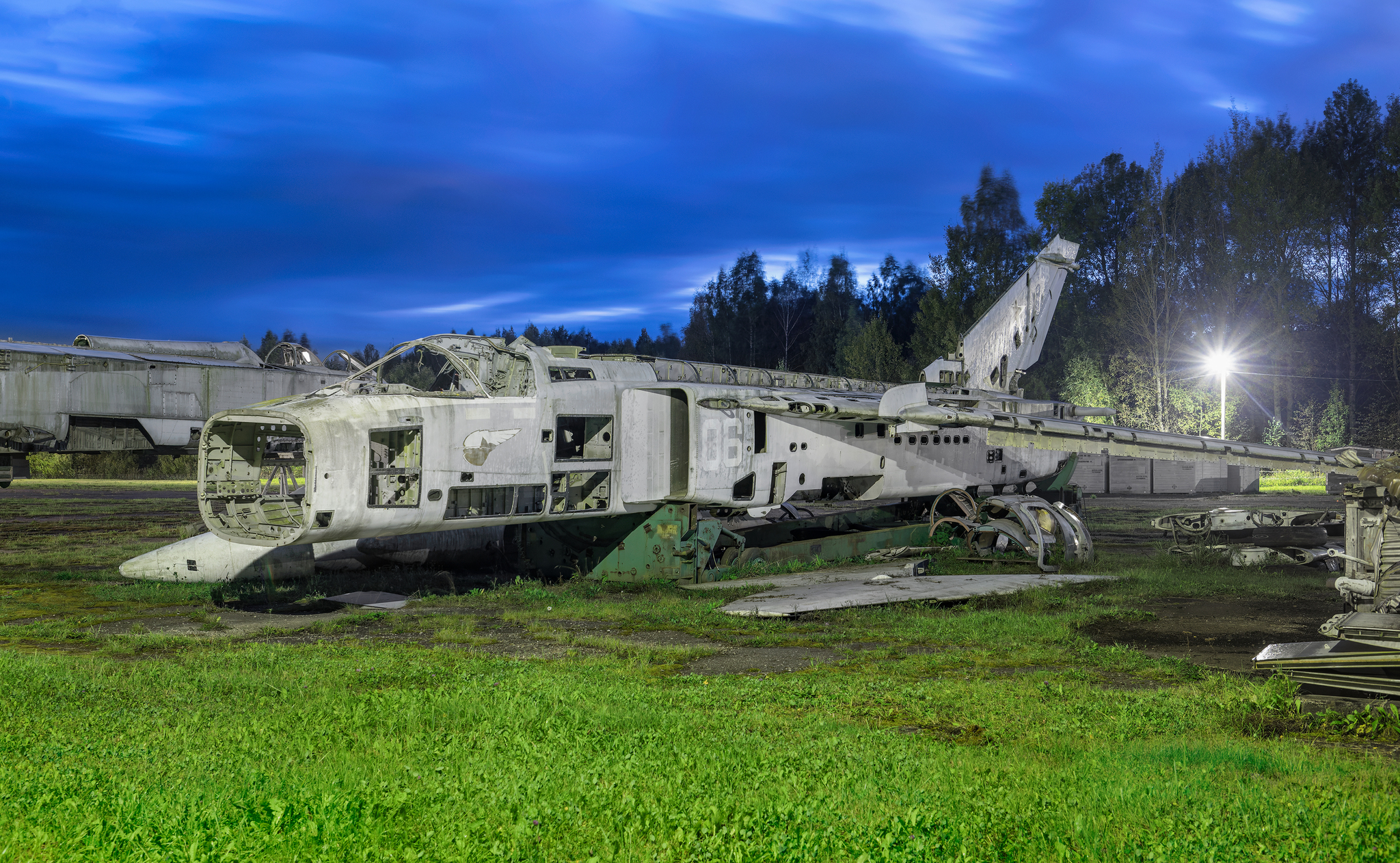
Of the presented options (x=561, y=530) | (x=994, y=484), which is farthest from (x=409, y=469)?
(x=994, y=484)

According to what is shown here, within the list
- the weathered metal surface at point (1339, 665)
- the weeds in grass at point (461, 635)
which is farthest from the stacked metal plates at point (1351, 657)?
the weeds in grass at point (461, 635)

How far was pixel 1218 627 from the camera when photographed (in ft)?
34.8

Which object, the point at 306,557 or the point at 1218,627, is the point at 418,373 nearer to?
the point at 306,557

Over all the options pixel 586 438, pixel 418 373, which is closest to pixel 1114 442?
pixel 586 438

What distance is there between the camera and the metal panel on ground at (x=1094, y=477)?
38.8 meters

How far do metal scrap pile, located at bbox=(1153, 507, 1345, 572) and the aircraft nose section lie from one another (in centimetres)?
1448

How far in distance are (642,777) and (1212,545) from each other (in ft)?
49.8

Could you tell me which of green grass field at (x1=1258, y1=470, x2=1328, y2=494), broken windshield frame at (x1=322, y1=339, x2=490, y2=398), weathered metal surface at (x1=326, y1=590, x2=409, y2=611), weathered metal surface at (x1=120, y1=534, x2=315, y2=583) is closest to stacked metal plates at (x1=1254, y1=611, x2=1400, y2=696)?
broken windshield frame at (x1=322, y1=339, x2=490, y2=398)

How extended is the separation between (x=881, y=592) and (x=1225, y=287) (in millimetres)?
40571

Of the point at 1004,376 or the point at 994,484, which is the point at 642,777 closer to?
the point at 994,484

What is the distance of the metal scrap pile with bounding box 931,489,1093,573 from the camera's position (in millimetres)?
15359

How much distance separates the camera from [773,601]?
11547mm

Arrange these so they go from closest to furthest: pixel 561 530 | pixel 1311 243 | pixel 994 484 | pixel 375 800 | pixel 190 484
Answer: pixel 375 800 → pixel 561 530 → pixel 994 484 → pixel 190 484 → pixel 1311 243

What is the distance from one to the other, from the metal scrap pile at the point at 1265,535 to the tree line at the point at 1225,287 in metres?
23.3
